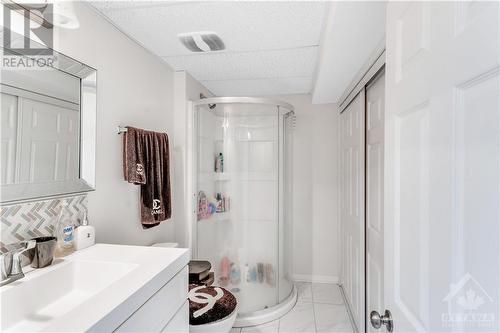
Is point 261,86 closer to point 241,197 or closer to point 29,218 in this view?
point 241,197

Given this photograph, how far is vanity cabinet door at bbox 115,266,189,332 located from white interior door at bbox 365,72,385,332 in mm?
1151

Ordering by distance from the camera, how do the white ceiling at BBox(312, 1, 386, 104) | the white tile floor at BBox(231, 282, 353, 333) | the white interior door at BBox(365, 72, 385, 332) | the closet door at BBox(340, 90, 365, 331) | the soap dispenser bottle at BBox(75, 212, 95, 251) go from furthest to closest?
the white tile floor at BBox(231, 282, 353, 333), the closet door at BBox(340, 90, 365, 331), the white interior door at BBox(365, 72, 385, 332), the soap dispenser bottle at BBox(75, 212, 95, 251), the white ceiling at BBox(312, 1, 386, 104)

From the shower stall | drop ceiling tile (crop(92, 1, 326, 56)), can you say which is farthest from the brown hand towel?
drop ceiling tile (crop(92, 1, 326, 56))

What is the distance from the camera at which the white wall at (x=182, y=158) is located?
7.70 ft

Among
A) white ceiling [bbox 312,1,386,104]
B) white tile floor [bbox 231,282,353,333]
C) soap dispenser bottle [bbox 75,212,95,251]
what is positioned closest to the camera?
white ceiling [bbox 312,1,386,104]

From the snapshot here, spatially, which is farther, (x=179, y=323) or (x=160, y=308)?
(x=179, y=323)

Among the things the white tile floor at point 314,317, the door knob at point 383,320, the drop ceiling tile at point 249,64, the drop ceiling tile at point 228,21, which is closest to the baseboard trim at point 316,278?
the white tile floor at point 314,317

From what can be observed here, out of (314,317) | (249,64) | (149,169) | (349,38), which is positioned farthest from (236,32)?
(314,317)

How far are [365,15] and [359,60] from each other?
558mm

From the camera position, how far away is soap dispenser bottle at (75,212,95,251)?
4.16ft

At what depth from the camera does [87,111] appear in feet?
4.57

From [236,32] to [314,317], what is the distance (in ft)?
7.61

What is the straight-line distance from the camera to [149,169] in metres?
1.78

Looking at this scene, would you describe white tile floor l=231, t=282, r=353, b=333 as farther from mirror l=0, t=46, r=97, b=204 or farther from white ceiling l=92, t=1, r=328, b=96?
white ceiling l=92, t=1, r=328, b=96
